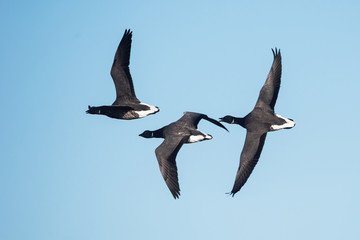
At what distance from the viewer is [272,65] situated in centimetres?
3475

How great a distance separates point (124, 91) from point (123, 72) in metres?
0.83

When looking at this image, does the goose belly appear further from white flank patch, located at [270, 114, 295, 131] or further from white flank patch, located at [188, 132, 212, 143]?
white flank patch, located at [270, 114, 295, 131]

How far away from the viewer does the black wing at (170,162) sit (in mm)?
29484

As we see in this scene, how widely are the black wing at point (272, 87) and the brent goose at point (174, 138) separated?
2.39 meters

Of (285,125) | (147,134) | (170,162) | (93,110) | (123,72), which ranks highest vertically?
(123,72)

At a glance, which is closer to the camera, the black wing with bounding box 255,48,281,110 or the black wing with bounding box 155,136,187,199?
the black wing with bounding box 155,136,187,199

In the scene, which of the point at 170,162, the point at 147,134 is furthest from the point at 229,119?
the point at 170,162

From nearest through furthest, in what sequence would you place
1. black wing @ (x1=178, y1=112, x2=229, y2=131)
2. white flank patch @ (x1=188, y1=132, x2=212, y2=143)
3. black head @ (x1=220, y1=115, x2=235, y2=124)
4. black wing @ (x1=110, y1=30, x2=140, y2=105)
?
1. white flank patch @ (x1=188, y1=132, x2=212, y2=143)
2. black wing @ (x1=178, y1=112, x2=229, y2=131)
3. black wing @ (x1=110, y1=30, x2=140, y2=105)
4. black head @ (x1=220, y1=115, x2=235, y2=124)

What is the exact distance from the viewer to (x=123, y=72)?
33625mm

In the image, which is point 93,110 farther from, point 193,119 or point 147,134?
point 193,119

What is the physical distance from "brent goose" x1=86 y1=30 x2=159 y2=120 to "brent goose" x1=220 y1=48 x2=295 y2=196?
3842 millimetres

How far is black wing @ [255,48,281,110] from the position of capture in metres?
33.8

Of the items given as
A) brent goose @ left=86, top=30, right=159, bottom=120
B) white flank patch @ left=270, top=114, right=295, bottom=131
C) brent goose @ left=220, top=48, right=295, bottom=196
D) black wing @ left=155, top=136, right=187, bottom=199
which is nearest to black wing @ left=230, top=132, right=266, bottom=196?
brent goose @ left=220, top=48, right=295, bottom=196

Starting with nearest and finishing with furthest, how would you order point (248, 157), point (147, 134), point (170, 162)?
point (170, 162) < point (248, 157) < point (147, 134)
